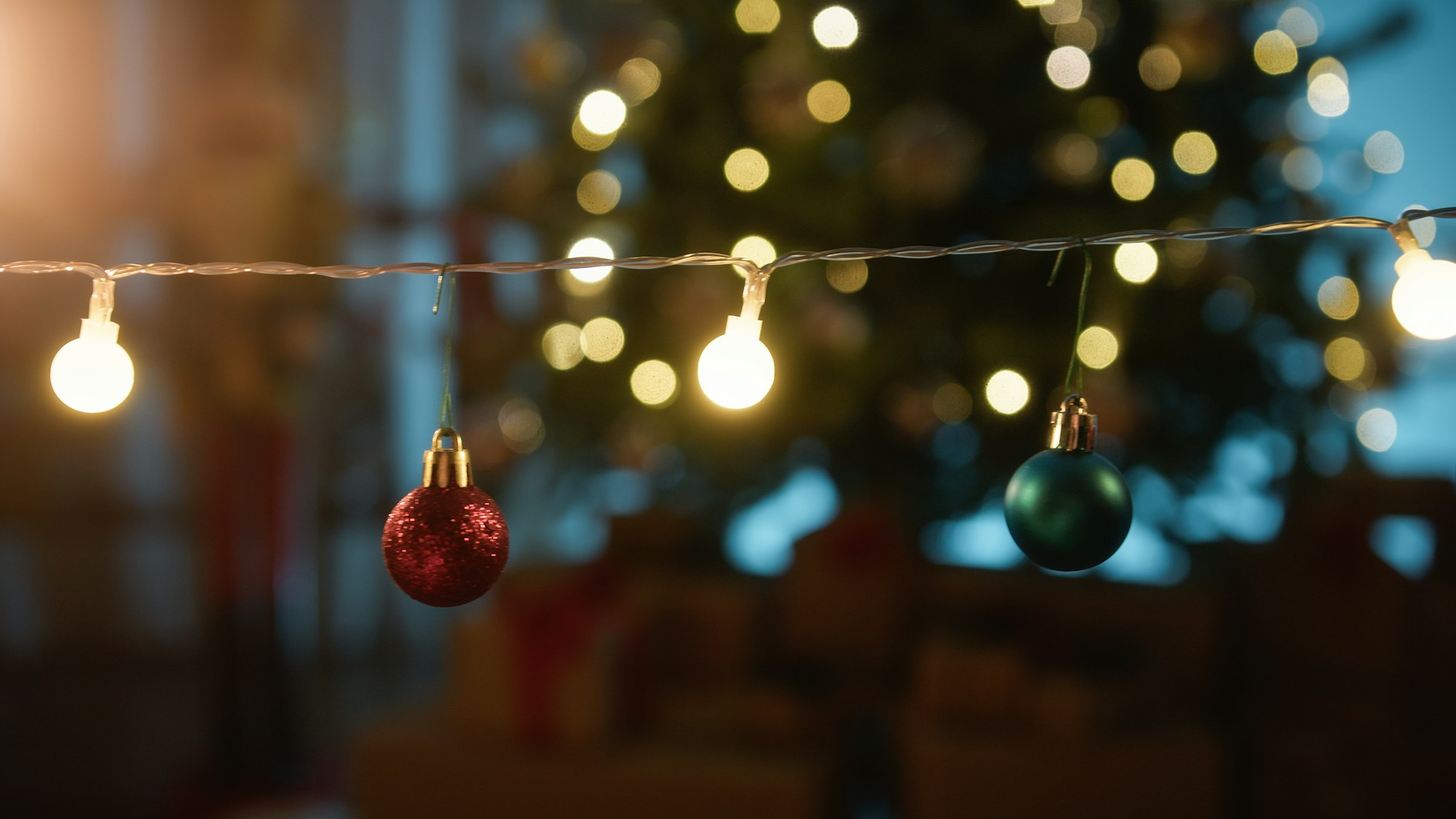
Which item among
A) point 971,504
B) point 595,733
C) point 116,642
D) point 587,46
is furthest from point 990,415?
point 116,642

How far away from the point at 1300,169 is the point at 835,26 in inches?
31.6

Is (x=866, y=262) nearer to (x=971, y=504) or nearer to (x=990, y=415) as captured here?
(x=990, y=415)

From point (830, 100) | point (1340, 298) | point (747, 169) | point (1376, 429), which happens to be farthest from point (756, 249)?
point (1376, 429)

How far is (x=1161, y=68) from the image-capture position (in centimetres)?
163

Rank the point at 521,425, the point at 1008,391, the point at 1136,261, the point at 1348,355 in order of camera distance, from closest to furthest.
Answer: the point at 1136,261
the point at 1008,391
the point at 1348,355
the point at 521,425

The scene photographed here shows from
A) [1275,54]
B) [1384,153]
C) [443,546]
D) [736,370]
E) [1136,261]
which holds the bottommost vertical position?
[443,546]

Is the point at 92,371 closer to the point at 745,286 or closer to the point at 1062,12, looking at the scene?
the point at 745,286

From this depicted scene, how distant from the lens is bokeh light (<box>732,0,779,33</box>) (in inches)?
65.9

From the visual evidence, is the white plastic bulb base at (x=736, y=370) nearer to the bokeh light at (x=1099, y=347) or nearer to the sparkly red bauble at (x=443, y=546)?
the sparkly red bauble at (x=443, y=546)

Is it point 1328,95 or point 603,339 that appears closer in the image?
point 1328,95

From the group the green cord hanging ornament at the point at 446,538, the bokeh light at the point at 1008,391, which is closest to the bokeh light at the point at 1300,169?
the bokeh light at the point at 1008,391

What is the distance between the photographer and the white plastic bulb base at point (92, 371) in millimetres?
708

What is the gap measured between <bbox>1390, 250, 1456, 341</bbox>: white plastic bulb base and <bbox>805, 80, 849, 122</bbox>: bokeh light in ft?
3.72

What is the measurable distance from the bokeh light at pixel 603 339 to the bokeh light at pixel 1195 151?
95 centimetres
